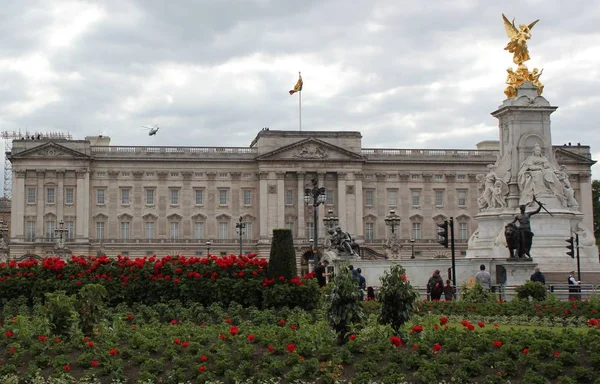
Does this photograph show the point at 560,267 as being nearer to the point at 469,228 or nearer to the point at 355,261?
the point at 355,261

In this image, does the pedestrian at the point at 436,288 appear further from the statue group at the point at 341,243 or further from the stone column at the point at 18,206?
the stone column at the point at 18,206

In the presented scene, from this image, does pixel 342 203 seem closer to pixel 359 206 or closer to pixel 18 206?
pixel 359 206

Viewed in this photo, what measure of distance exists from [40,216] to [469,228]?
40.9 metres

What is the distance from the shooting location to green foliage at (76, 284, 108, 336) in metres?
15.5

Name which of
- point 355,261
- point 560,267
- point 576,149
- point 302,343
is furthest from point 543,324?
point 576,149

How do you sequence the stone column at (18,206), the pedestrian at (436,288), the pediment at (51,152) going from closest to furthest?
1. the pedestrian at (436,288)
2. the stone column at (18,206)
3. the pediment at (51,152)

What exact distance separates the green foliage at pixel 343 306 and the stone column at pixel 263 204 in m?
67.0

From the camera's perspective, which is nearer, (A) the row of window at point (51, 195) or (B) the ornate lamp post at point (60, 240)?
(B) the ornate lamp post at point (60, 240)

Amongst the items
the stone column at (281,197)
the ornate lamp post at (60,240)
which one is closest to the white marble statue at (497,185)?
the ornate lamp post at (60,240)

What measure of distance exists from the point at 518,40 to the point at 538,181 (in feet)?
20.2

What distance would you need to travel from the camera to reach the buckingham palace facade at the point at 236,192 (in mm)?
80625

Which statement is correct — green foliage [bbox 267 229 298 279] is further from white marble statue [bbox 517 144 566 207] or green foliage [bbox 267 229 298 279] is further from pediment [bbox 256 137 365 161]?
pediment [bbox 256 137 365 161]

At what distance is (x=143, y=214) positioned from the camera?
8288cm

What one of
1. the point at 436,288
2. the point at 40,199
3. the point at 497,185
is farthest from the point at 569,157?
the point at 436,288
